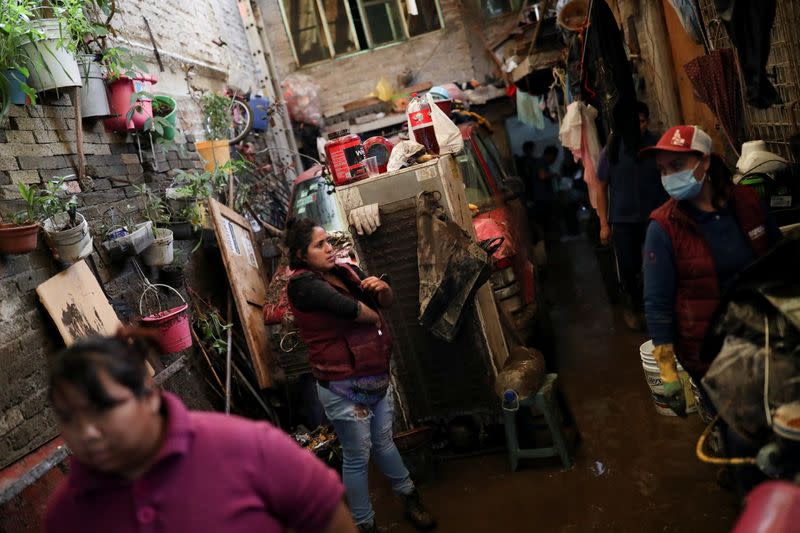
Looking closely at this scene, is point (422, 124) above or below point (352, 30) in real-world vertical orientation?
below

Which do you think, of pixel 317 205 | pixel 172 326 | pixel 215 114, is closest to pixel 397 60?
pixel 215 114

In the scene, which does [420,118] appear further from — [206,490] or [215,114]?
[215,114]

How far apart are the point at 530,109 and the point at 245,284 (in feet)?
19.0

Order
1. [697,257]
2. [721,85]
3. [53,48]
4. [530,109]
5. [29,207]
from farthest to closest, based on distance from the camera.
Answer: [530,109] → [721,85] → [53,48] → [29,207] → [697,257]

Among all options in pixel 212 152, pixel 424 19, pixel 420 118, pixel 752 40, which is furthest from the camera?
pixel 424 19

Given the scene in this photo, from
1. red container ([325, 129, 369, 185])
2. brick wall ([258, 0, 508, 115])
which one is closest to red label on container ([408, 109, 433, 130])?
red container ([325, 129, 369, 185])

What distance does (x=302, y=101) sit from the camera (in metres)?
11.5

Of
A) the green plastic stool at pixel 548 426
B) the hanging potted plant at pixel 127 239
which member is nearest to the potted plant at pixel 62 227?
the hanging potted plant at pixel 127 239

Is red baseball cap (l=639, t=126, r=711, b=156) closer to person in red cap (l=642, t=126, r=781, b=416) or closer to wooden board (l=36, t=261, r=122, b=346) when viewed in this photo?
person in red cap (l=642, t=126, r=781, b=416)

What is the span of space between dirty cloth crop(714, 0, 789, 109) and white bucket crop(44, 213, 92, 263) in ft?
13.6

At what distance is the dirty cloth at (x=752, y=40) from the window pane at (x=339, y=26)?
9.48 metres

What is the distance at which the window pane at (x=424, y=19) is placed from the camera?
11859 mm

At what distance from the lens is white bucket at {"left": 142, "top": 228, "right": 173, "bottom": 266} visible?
16.7 ft

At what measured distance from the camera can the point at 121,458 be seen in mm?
1481
